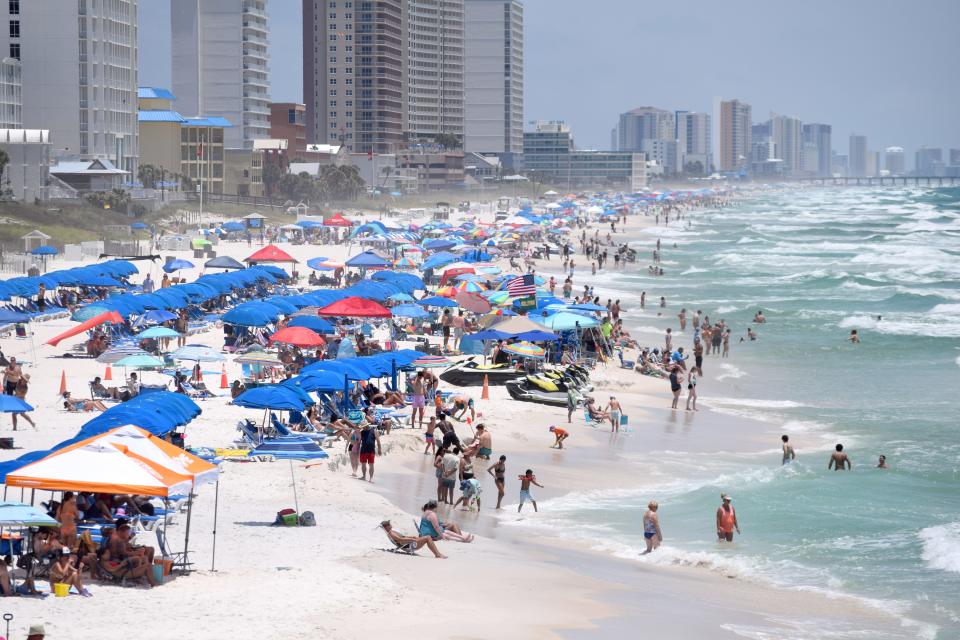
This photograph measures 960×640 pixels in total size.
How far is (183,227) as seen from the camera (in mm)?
72625

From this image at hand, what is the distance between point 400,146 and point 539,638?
159 metres

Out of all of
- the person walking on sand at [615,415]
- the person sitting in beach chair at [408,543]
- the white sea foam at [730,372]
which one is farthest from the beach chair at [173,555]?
the white sea foam at [730,372]

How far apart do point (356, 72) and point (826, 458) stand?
148638mm

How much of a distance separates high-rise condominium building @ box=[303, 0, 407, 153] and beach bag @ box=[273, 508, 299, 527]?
483 feet

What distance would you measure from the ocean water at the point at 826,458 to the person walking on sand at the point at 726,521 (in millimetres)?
187

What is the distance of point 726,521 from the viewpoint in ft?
56.1

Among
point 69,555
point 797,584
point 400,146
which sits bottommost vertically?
point 797,584

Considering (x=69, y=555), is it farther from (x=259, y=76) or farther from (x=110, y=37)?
(x=259, y=76)

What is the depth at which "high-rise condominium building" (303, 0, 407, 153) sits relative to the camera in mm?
164000

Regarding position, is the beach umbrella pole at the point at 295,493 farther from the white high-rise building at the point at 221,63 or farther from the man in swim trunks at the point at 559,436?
the white high-rise building at the point at 221,63

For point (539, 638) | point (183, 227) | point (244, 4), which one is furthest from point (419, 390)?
point (244, 4)

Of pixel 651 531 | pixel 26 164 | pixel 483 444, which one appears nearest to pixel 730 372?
pixel 483 444

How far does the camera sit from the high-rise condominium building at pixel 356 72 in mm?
164000

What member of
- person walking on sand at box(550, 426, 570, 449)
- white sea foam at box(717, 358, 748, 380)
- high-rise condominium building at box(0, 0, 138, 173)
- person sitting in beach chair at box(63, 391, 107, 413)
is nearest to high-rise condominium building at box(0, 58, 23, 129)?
high-rise condominium building at box(0, 0, 138, 173)
